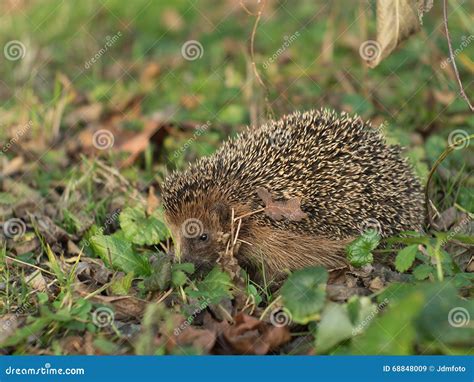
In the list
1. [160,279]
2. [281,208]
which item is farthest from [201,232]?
[160,279]

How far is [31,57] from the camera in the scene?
1256cm

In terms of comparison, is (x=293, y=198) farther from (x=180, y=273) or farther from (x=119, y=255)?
(x=119, y=255)

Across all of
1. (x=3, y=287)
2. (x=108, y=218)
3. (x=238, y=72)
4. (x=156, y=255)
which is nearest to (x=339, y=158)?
(x=156, y=255)

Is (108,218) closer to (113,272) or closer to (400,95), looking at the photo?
(113,272)

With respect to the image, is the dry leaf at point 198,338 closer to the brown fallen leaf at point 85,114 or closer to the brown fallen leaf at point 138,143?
the brown fallen leaf at point 138,143

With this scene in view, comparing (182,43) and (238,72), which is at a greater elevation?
(182,43)

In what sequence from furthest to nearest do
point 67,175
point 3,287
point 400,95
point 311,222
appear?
point 400,95 < point 67,175 < point 311,222 < point 3,287

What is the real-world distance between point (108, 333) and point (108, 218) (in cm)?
249

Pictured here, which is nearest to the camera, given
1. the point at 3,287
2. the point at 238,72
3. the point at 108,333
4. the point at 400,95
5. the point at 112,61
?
the point at 108,333

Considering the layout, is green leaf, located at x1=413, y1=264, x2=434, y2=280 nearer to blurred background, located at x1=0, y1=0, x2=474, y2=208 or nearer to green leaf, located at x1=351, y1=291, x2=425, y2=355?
green leaf, located at x1=351, y1=291, x2=425, y2=355

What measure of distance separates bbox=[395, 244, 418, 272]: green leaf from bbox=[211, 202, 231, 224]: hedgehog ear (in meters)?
1.94

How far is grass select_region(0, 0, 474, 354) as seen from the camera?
5.91m
